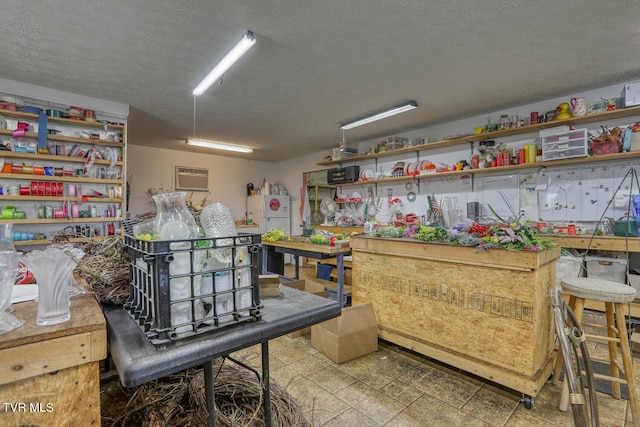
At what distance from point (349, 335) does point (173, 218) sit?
203 cm

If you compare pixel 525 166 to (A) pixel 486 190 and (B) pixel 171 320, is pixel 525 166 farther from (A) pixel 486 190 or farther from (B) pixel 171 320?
(B) pixel 171 320

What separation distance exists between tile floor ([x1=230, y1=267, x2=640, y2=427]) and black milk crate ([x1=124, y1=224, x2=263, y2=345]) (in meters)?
1.02

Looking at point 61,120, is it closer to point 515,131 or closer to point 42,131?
point 42,131

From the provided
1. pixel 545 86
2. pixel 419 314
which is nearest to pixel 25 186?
pixel 419 314

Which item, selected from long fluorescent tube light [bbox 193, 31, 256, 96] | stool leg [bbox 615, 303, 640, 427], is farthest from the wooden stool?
long fluorescent tube light [bbox 193, 31, 256, 96]

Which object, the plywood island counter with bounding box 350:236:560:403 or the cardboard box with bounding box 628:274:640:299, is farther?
the cardboard box with bounding box 628:274:640:299

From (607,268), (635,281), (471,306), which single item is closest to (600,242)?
(607,268)

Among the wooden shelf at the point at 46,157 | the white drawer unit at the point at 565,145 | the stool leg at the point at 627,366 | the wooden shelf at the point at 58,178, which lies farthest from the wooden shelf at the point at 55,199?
the white drawer unit at the point at 565,145

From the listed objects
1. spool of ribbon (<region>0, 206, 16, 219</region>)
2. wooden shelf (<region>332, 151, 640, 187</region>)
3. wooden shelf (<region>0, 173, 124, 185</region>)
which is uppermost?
wooden shelf (<region>332, 151, 640, 187</region>)

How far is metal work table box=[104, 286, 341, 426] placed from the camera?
1.93 ft

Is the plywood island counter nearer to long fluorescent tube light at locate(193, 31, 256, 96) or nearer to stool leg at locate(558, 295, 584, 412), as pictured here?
stool leg at locate(558, 295, 584, 412)

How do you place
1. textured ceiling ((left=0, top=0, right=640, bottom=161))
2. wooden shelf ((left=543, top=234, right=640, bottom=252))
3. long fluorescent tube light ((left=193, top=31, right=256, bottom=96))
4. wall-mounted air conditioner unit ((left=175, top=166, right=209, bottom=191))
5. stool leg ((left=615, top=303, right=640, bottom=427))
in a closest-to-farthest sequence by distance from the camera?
stool leg ((left=615, top=303, right=640, bottom=427))
textured ceiling ((left=0, top=0, right=640, bottom=161))
long fluorescent tube light ((left=193, top=31, right=256, bottom=96))
wooden shelf ((left=543, top=234, right=640, bottom=252))
wall-mounted air conditioner unit ((left=175, top=166, right=209, bottom=191))

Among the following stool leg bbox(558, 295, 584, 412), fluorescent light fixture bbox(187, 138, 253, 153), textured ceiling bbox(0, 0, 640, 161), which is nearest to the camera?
stool leg bbox(558, 295, 584, 412)

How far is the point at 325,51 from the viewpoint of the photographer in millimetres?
2643
